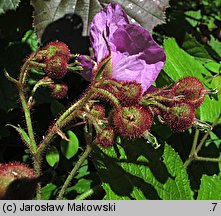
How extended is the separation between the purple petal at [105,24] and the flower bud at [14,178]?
1.46 feet

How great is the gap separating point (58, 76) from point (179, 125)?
0.41 m

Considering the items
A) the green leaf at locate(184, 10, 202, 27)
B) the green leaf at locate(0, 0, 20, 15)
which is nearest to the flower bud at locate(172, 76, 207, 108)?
the green leaf at locate(0, 0, 20, 15)

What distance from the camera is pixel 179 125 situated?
4.44ft

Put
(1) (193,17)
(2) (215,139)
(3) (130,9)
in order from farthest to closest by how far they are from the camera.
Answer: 1. (1) (193,17)
2. (2) (215,139)
3. (3) (130,9)

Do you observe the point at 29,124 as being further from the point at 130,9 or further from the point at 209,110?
the point at 209,110

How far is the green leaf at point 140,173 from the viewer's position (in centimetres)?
151

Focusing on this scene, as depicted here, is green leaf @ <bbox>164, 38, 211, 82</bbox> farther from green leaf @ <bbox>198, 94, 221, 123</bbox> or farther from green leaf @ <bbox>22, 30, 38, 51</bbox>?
green leaf @ <bbox>22, 30, 38, 51</bbox>

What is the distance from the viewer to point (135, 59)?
4.72ft

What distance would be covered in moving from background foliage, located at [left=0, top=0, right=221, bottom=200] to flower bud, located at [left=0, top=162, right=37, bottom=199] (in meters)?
0.34

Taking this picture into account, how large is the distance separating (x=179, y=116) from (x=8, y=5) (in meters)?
0.92

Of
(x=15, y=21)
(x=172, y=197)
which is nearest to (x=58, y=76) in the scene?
(x=172, y=197)
